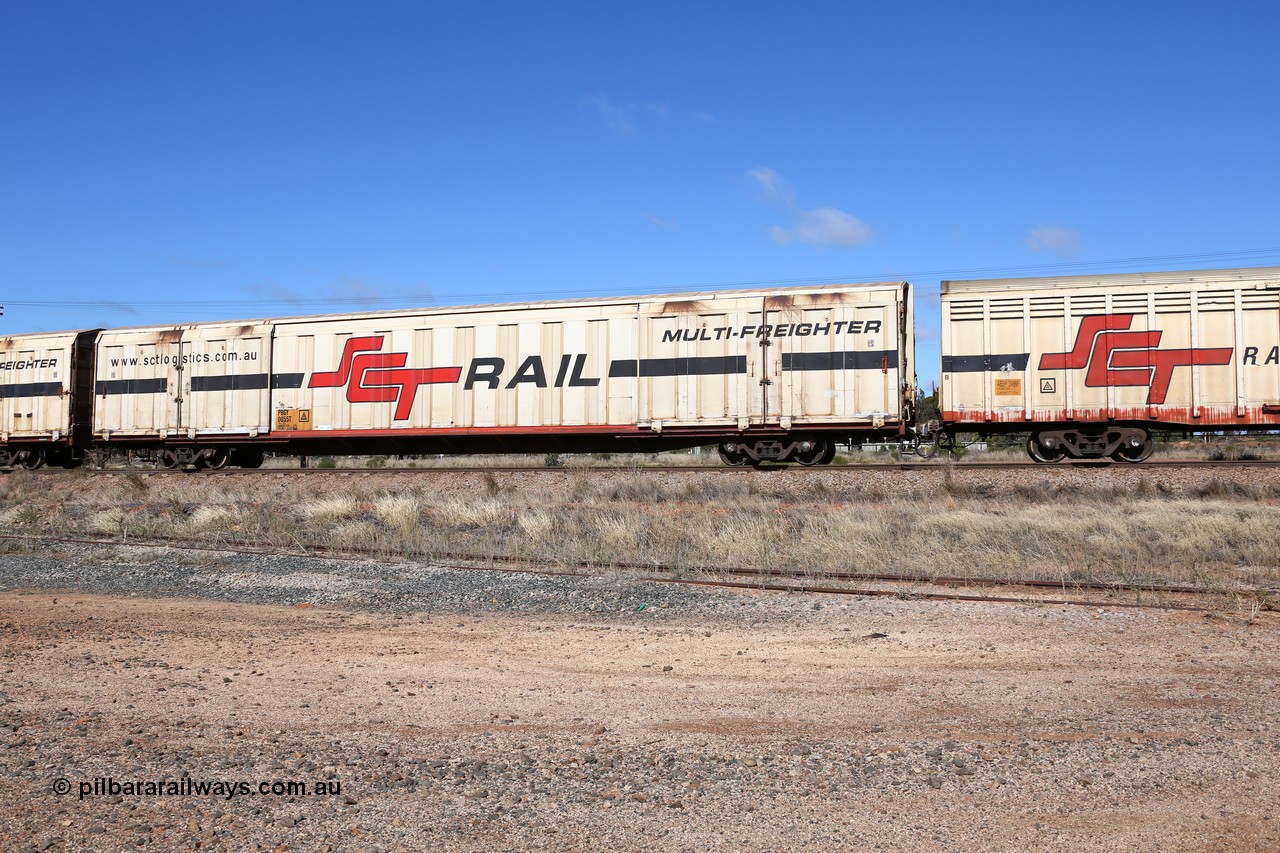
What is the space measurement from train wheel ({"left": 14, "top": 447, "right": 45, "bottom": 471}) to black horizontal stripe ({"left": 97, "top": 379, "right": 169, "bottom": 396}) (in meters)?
2.91

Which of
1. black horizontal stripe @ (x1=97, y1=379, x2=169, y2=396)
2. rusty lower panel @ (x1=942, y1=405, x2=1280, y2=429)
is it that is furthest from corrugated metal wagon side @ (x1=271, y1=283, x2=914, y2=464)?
black horizontal stripe @ (x1=97, y1=379, x2=169, y2=396)

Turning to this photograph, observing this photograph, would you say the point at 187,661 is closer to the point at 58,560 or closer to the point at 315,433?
the point at 58,560

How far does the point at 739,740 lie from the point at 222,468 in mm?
21001

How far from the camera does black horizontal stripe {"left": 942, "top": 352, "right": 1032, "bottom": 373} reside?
17.4 metres

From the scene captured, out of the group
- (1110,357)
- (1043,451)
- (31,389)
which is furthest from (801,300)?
(31,389)

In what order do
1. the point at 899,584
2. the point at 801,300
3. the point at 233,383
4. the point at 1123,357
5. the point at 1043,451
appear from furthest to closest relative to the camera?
the point at 233,383, the point at 801,300, the point at 1043,451, the point at 1123,357, the point at 899,584

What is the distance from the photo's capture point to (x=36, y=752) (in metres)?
4.53

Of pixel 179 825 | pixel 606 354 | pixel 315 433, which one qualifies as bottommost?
pixel 179 825

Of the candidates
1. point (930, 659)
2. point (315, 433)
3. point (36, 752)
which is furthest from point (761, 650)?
point (315, 433)

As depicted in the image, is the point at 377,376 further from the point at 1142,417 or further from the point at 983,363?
the point at 1142,417

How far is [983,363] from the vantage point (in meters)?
17.6

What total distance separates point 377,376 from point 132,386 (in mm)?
6807

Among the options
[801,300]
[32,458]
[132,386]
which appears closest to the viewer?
[801,300]

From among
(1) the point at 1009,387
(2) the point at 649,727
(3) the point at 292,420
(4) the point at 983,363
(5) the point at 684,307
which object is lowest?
(2) the point at 649,727
